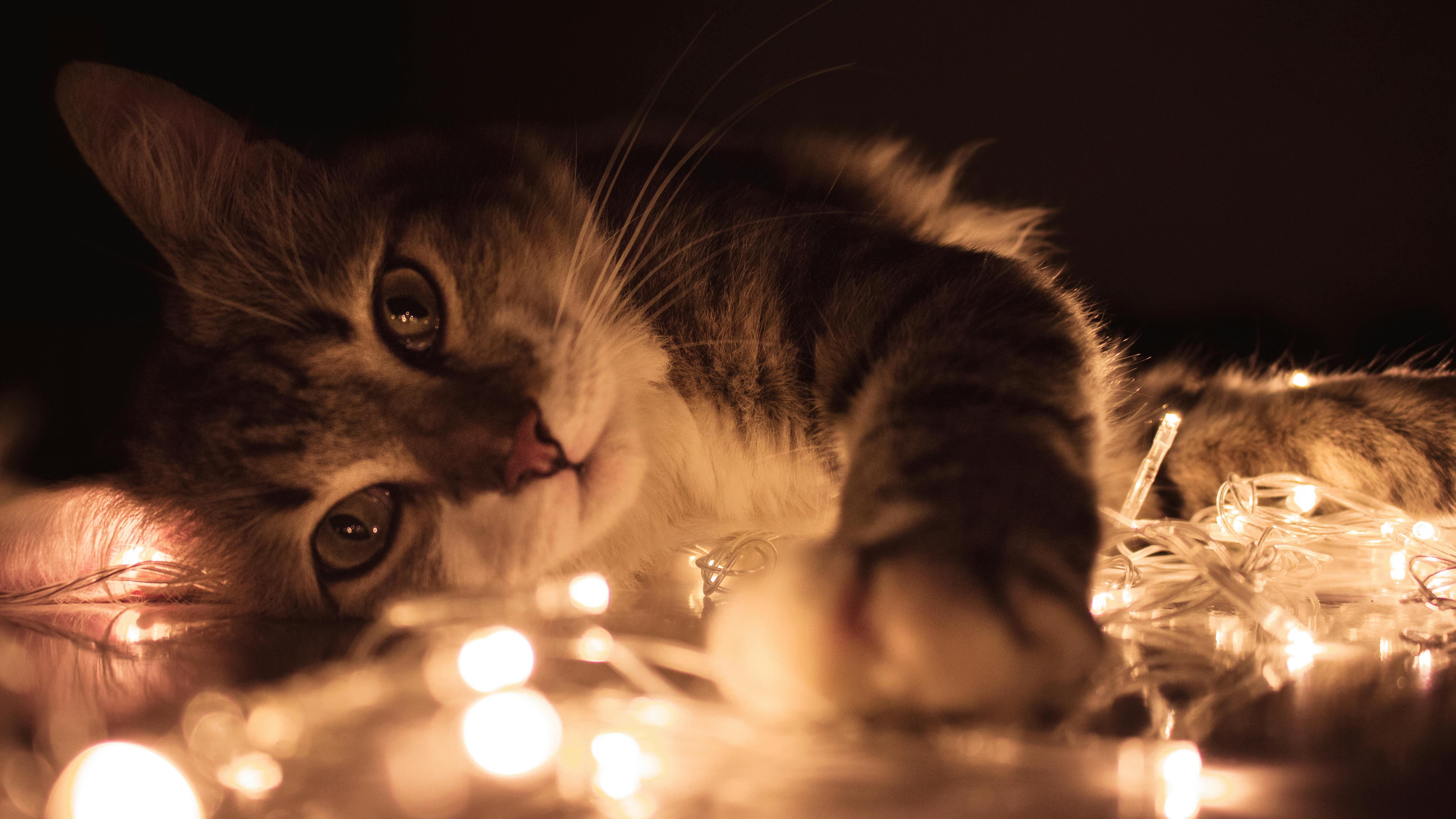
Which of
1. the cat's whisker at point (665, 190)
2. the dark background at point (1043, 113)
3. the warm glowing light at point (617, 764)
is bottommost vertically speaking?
the warm glowing light at point (617, 764)

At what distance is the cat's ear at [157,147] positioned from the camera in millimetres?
1108

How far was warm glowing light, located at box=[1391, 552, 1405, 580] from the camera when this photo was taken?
39.7 inches

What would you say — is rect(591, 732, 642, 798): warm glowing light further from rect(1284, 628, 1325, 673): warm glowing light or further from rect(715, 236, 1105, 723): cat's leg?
rect(1284, 628, 1325, 673): warm glowing light

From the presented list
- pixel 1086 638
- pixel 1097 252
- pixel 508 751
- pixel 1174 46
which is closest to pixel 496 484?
pixel 508 751

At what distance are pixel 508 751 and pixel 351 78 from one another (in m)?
2.42

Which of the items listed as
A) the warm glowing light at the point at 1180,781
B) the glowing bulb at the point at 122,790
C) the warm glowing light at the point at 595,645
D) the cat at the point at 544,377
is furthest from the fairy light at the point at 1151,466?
the glowing bulb at the point at 122,790

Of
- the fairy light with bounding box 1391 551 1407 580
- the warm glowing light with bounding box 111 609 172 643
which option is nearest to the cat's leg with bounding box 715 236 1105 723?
the fairy light with bounding box 1391 551 1407 580

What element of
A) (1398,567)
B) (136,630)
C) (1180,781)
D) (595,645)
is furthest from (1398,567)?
(136,630)

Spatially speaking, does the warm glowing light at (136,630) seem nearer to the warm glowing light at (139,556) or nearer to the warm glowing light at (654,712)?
the warm glowing light at (139,556)

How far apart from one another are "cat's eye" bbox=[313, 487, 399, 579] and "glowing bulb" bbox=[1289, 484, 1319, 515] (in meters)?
1.07

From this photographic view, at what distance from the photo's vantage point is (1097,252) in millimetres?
2389

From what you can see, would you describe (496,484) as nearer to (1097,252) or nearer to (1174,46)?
(1097,252)

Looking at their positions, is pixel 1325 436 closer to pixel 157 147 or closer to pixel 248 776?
pixel 248 776

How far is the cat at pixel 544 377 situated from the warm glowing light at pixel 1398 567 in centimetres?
13
